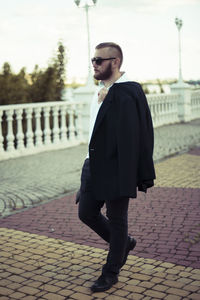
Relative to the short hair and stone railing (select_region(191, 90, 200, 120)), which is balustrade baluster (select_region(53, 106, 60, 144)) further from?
stone railing (select_region(191, 90, 200, 120))

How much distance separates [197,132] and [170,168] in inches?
247

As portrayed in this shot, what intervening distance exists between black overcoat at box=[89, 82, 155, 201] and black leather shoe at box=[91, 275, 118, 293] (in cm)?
73

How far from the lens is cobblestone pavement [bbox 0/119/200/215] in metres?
7.20

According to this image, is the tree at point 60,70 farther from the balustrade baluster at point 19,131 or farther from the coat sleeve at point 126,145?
the coat sleeve at point 126,145

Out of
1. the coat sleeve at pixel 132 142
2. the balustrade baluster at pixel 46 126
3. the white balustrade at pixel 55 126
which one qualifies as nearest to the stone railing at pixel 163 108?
the white balustrade at pixel 55 126

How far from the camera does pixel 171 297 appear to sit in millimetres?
3787

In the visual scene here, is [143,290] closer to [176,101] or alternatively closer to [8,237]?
[8,237]

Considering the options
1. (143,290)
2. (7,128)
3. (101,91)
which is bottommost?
(143,290)

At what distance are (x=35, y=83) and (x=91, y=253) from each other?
8.19 meters

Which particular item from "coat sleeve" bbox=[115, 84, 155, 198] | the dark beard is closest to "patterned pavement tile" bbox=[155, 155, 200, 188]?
"coat sleeve" bbox=[115, 84, 155, 198]

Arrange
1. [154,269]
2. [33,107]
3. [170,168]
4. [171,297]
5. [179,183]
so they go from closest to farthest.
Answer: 1. [171,297]
2. [154,269]
3. [179,183]
4. [170,168]
5. [33,107]

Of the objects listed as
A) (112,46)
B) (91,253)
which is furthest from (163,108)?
(112,46)

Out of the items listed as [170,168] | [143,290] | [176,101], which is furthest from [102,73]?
[176,101]

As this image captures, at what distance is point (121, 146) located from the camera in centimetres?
359
